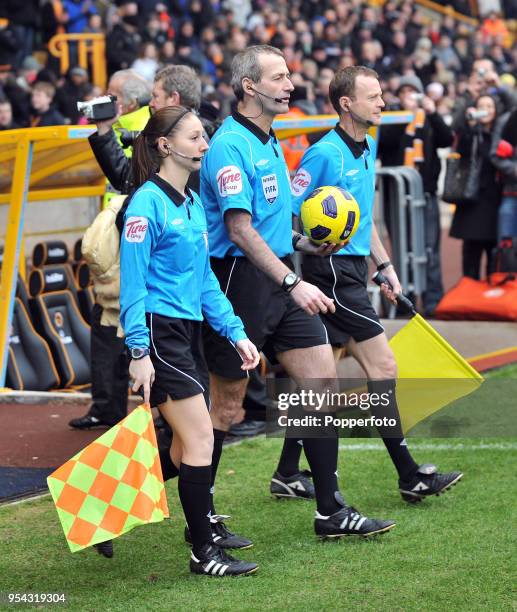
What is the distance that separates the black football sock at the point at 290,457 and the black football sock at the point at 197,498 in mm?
1227

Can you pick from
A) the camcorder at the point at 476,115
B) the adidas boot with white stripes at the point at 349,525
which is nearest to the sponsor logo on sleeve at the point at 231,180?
the adidas boot with white stripes at the point at 349,525

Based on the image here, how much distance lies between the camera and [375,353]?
6.02 m

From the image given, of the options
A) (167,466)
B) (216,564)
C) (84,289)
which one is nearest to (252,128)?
(167,466)

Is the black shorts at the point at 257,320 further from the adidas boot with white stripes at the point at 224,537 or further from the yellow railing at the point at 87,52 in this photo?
the yellow railing at the point at 87,52

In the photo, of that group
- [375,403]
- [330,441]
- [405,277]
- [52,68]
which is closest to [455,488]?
[375,403]

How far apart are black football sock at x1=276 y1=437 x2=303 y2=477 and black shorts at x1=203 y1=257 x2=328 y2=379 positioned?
2.57 ft

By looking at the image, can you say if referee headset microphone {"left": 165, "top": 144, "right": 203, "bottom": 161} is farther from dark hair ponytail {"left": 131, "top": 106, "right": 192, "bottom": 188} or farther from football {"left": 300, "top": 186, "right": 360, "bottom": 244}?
football {"left": 300, "top": 186, "right": 360, "bottom": 244}

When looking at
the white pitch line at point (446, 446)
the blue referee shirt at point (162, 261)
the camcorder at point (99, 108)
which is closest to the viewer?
the blue referee shirt at point (162, 261)

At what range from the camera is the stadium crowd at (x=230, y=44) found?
16094 mm

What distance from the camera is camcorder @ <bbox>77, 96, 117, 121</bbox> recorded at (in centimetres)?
652

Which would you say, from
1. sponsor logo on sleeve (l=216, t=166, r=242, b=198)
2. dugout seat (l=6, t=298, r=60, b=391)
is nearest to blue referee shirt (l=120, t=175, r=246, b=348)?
sponsor logo on sleeve (l=216, t=166, r=242, b=198)

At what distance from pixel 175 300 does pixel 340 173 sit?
52.7 inches

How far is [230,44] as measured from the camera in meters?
21.2

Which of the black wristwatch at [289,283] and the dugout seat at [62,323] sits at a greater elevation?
the black wristwatch at [289,283]
